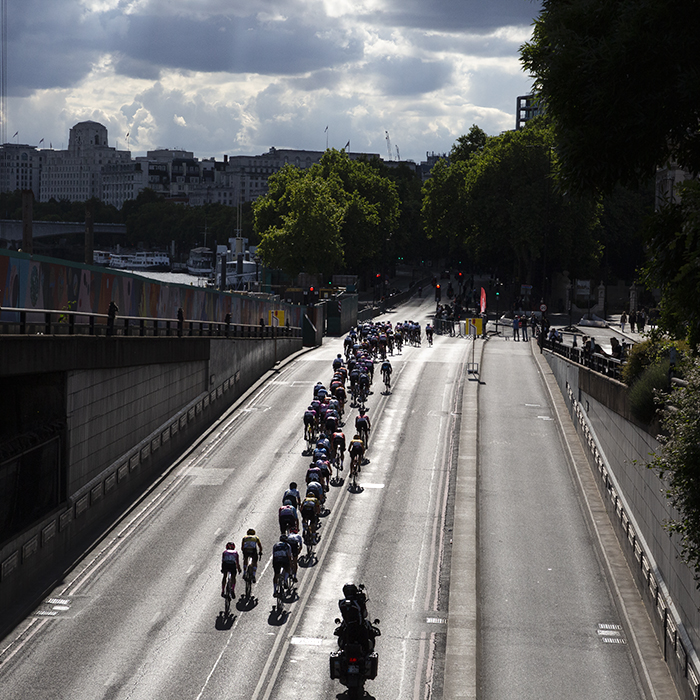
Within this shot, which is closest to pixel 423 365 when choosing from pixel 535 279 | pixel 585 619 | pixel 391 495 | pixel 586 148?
pixel 391 495

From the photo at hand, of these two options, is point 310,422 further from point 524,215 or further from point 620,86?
point 524,215

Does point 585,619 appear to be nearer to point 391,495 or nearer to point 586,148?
point 391,495

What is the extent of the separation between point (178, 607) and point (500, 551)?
8290mm

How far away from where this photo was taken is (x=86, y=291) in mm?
26719

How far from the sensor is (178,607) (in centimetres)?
2017

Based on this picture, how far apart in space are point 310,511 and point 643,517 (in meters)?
7.63

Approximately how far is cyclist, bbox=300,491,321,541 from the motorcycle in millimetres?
7816

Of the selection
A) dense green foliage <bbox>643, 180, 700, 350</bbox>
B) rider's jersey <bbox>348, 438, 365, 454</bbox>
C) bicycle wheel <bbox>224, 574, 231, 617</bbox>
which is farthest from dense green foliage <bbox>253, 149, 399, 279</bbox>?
dense green foliage <bbox>643, 180, 700, 350</bbox>

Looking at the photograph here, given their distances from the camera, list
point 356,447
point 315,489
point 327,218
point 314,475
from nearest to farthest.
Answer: point 315,489, point 314,475, point 356,447, point 327,218

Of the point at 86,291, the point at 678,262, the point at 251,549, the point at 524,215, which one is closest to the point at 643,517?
the point at 251,549

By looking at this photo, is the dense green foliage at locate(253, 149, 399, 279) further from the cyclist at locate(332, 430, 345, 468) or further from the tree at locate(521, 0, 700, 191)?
the tree at locate(521, 0, 700, 191)

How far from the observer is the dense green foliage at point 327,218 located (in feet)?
316

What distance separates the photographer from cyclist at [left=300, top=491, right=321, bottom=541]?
76.1 ft

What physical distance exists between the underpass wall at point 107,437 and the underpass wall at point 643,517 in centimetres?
1261
